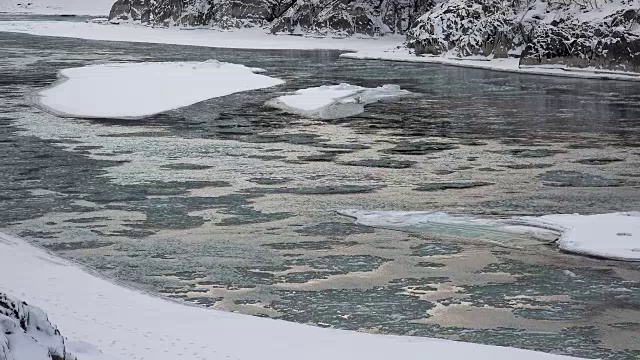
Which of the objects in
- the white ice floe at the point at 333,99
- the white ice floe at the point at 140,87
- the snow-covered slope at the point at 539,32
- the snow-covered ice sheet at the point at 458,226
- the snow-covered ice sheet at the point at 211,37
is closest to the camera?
the snow-covered ice sheet at the point at 458,226

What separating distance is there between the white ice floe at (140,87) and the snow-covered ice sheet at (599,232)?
1149 centimetres

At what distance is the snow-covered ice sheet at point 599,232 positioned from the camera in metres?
10.3

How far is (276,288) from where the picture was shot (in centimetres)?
915

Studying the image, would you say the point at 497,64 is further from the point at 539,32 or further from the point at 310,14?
the point at 310,14

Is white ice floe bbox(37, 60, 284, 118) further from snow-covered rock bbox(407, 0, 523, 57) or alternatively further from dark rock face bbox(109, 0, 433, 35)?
dark rock face bbox(109, 0, 433, 35)

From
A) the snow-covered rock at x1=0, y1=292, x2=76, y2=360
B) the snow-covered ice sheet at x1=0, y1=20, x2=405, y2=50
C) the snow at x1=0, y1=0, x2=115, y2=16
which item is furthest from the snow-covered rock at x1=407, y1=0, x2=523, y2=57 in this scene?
the snow at x1=0, y1=0, x2=115, y2=16

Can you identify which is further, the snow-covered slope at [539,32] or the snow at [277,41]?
the snow at [277,41]

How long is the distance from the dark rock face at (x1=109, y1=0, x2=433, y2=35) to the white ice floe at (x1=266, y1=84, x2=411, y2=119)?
857 inches

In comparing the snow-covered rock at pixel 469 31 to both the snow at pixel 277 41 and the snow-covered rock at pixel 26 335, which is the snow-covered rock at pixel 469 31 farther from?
the snow-covered rock at pixel 26 335

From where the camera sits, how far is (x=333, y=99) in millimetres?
23219

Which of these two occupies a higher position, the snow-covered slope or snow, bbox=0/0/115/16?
the snow-covered slope

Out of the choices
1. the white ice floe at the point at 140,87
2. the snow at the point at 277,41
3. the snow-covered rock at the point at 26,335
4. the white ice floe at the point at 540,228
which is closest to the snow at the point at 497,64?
the snow at the point at 277,41

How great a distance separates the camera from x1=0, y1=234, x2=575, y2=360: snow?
6805 millimetres

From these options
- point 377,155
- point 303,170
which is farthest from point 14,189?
point 377,155
